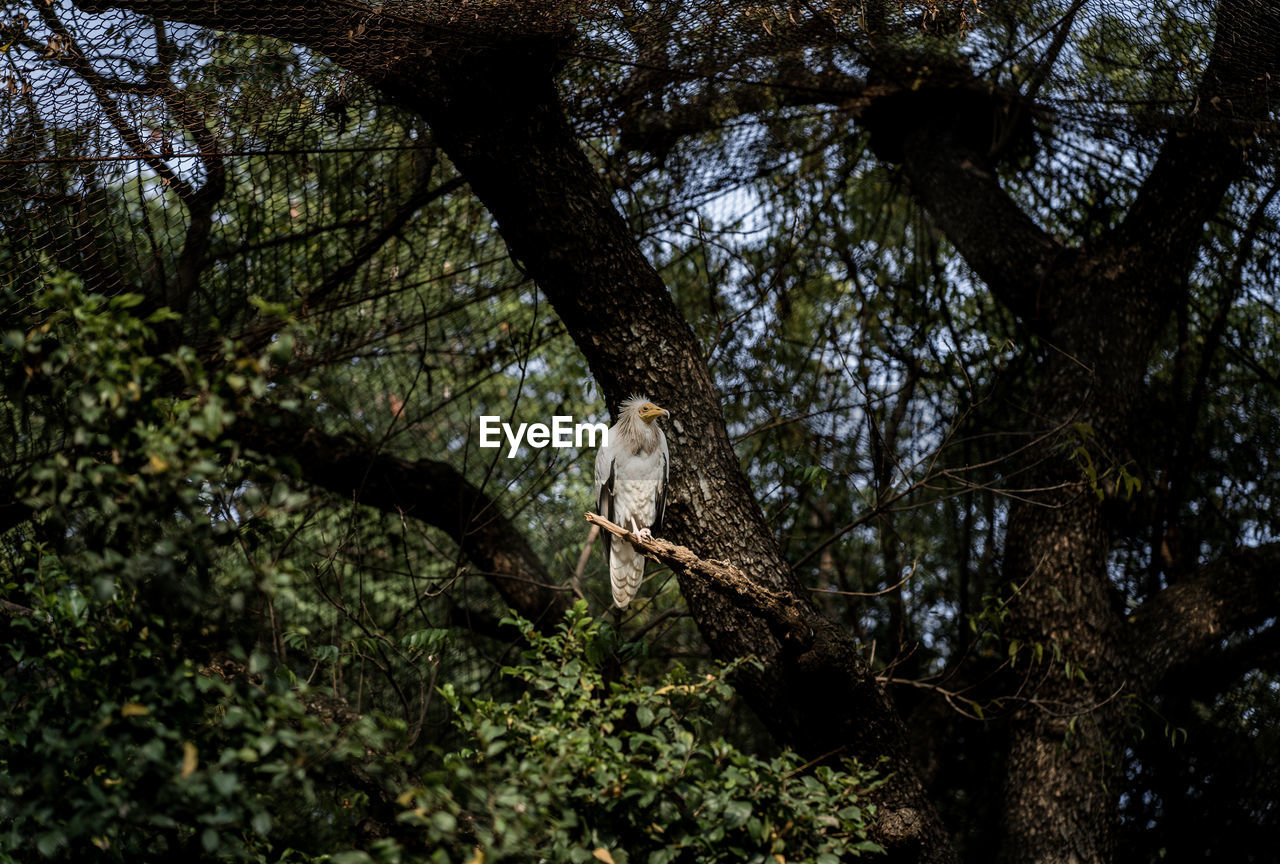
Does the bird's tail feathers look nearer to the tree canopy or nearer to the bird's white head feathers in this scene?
the tree canopy

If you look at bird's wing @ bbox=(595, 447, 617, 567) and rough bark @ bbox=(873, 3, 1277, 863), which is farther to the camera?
rough bark @ bbox=(873, 3, 1277, 863)

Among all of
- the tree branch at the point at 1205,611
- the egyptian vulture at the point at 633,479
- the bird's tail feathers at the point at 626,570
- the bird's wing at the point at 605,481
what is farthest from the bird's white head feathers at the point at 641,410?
the tree branch at the point at 1205,611

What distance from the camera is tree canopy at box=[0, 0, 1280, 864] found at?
67.9 inches

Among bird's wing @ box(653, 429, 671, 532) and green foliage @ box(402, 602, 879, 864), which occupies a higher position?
bird's wing @ box(653, 429, 671, 532)

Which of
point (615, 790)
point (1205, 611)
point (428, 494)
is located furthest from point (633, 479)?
point (1205, 611)

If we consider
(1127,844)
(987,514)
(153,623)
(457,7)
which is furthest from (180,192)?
(1127,844)

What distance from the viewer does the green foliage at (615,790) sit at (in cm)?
167

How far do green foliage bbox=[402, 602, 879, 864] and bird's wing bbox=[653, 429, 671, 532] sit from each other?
2.61ft

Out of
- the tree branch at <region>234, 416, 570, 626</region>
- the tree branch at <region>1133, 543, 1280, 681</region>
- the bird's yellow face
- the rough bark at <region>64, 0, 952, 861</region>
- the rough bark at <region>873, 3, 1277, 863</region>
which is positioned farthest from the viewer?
the tree branch at <region>234, 416, 570, 626</region>

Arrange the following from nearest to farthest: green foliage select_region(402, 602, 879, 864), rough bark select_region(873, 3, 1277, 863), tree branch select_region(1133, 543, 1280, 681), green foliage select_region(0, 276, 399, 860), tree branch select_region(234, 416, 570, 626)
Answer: green foliage select_region(0, 276, 399, 860) → green foliage select_region(402, 602, 879, 864) → rough bark select_region(873, 3, 1277, 863) → tree branch select_region(1133, 543, 1280, 681) → tree branch select_region(234, 416, 570, 626)

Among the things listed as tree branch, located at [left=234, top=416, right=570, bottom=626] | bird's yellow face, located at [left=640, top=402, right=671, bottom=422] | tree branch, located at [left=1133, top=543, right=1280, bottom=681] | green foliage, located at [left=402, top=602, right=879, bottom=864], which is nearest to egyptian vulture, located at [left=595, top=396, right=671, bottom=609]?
bird's yellow face, located at [left=640, top=402, right=671, bottom=422]

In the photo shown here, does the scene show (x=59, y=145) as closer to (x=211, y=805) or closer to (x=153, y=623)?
(x=153, y=623)

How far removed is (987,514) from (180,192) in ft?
12.6

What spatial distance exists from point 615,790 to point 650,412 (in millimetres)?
1178
